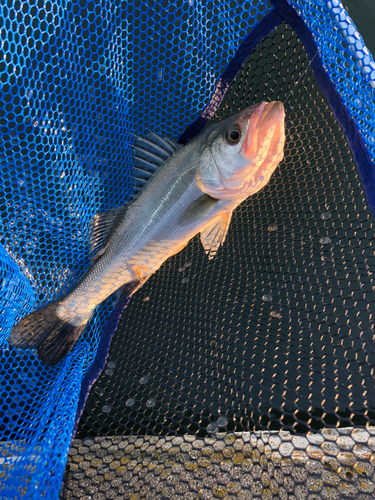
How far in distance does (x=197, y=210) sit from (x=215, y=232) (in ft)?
1.31

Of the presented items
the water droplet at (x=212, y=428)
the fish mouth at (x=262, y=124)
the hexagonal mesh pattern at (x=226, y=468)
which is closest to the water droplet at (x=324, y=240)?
the fish mouth at (x=262, y=124)

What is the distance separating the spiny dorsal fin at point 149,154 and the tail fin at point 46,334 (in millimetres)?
1391

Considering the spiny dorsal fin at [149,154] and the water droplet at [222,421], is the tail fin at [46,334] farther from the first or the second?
the water droplet at [222,421]

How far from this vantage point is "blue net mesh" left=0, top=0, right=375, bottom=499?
3.04m

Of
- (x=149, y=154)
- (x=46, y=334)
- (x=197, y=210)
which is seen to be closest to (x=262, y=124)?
(x=197, y=210)

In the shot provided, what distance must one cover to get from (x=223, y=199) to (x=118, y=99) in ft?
5.42

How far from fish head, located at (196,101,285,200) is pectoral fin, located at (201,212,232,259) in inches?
13.6

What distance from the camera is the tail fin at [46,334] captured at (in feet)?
9.66

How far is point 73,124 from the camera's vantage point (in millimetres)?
3398

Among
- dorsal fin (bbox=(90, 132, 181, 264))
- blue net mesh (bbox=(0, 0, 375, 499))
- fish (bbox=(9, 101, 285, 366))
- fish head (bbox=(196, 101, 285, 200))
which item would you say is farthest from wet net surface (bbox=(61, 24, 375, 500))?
dorsal fin (bbox=(90, 132, 181, 264))

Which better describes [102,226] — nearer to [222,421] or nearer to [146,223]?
[146,223]

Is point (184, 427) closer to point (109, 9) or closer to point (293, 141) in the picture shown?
point (293, 141)

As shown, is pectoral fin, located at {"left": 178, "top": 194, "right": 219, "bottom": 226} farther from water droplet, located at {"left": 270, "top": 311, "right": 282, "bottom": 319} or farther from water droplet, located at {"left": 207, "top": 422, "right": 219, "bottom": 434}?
water droplet, located at {"left": 207, "top": 422, "right": 219, "bottom": 434}

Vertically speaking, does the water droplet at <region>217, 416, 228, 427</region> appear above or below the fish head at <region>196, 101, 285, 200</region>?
below
